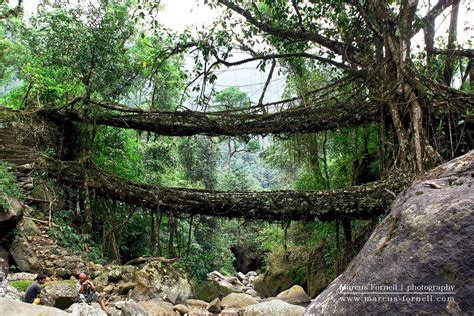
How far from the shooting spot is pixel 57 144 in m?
7.36

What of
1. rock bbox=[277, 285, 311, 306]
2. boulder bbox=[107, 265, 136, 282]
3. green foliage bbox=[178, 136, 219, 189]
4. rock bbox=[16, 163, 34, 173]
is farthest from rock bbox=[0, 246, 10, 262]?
green foliage bbox=[178, 136, 219, 189]

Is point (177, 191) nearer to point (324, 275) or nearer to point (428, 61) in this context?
point (324, 275)

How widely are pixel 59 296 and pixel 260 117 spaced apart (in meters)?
3.22

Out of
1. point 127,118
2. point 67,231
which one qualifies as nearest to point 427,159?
point 127,118

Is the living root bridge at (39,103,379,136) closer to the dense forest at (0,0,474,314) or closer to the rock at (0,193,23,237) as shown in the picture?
the dense forest at (0,0,474,314)

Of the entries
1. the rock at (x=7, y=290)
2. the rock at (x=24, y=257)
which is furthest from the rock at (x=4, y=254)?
the rock at (x=7, y=290)

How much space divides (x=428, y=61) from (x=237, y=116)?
3.01 metres

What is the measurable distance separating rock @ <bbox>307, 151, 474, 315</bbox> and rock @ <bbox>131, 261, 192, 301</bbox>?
12.5 ft

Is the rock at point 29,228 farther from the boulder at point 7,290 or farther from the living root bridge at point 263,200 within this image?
the boulder at point 7,290

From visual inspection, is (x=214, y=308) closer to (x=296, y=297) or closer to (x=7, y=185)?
(x=296, y=297)

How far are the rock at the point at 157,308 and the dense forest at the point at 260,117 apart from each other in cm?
102

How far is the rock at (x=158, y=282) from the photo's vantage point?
495 cm

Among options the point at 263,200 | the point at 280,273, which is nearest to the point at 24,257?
the point at 263,200

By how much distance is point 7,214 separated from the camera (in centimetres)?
526
